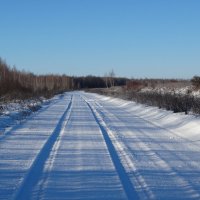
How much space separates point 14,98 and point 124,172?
32962mm

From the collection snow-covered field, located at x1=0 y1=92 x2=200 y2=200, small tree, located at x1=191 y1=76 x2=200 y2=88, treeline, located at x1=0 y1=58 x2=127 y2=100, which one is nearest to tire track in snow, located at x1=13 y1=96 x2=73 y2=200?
snow-covered field, located at x1=0 y1=92 x2=200 y2=200

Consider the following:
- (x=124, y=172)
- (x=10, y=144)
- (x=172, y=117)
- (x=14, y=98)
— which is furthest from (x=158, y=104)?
(x=124, y=172)

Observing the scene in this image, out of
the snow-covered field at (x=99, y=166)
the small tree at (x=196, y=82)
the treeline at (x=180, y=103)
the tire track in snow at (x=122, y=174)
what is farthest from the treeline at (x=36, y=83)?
the tire track in snow at (x=122, y=174)

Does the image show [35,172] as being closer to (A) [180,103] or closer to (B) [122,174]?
(B) [122,174]

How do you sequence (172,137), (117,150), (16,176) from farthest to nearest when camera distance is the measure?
(172,137) < (117,150) < (16,176)

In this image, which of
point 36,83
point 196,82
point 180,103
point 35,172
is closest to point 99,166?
point 35,172

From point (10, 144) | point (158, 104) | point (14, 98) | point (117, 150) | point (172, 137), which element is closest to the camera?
point (117, 150)

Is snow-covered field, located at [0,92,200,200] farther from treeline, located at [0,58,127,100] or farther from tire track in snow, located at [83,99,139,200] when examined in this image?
treeline, located at [0,58,127,100]

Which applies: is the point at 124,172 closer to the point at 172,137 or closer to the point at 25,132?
the point at 172,137

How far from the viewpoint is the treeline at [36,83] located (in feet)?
134

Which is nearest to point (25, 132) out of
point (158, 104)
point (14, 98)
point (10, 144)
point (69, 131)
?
point (69, 131)

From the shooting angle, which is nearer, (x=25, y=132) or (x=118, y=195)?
(x=118, y=195)

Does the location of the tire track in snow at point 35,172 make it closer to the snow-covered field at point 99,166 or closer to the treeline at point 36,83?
the snow-covered field at point 99,166

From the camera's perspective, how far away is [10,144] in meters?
13.1
